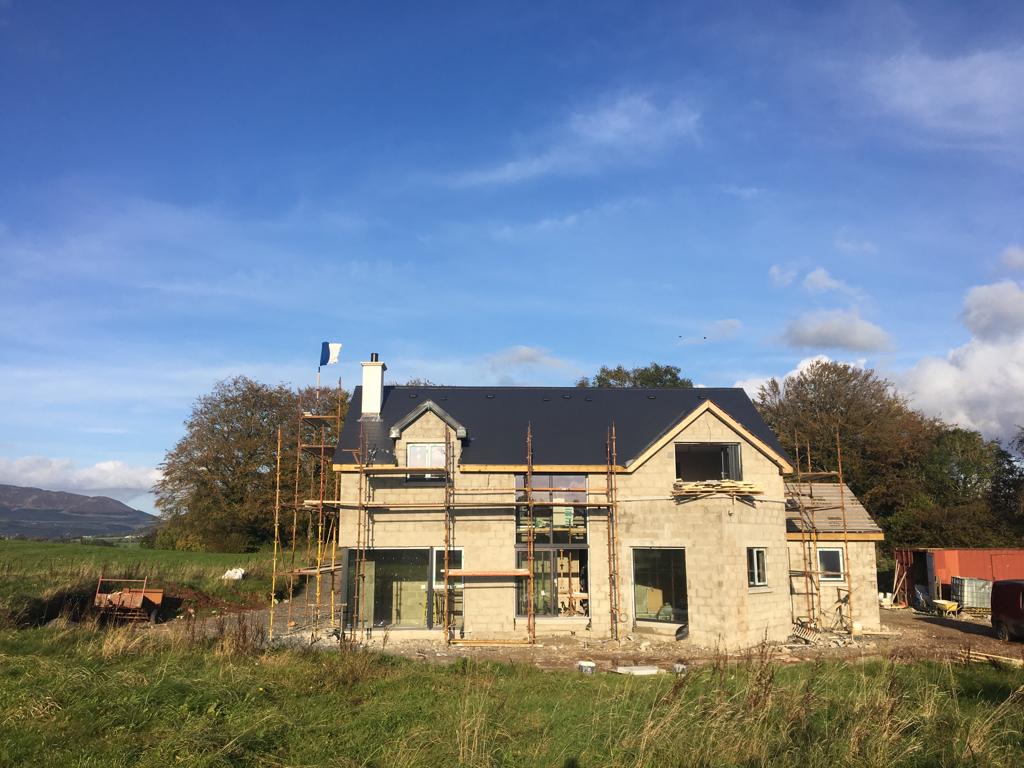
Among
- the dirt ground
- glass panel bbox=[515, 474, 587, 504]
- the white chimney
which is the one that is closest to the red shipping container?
the dirt ground

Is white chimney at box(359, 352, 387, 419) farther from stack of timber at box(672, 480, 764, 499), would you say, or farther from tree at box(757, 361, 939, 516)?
tree at box(757, 361, 939, 516)

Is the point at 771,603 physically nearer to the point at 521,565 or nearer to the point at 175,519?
the point at 521,565

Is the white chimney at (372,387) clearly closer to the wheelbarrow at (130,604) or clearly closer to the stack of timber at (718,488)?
the wheelbarrow at (130,604)

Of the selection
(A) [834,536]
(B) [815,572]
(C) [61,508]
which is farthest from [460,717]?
(C) [61,508]

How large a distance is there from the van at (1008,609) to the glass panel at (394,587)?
16863 millimetres

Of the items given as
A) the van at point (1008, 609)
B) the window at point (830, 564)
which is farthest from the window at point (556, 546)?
the van at point (1008, 609)

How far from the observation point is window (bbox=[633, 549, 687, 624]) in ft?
69.0

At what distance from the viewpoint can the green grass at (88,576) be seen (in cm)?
2202

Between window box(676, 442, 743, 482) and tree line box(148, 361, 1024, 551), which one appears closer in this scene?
window box(676, 442, 743, 482)

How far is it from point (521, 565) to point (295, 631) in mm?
6929

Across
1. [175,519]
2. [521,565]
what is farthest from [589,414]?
[175,519]

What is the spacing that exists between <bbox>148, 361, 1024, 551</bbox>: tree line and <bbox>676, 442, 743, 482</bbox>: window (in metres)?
21.7

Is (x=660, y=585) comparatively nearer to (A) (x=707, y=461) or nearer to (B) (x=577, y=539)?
(B) (x=577, y=539)

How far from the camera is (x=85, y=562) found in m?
29.9
